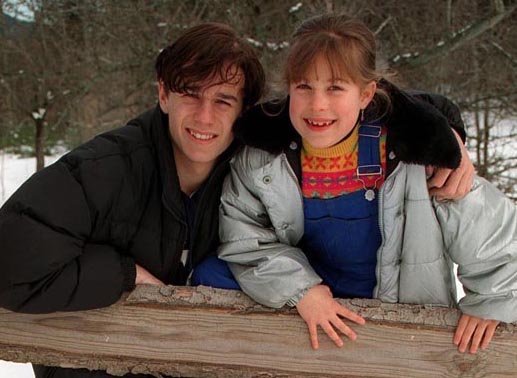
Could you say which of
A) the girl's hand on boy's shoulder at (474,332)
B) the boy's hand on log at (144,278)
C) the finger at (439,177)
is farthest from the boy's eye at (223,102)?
the girl's hand on boy's shoulder at (474,332)

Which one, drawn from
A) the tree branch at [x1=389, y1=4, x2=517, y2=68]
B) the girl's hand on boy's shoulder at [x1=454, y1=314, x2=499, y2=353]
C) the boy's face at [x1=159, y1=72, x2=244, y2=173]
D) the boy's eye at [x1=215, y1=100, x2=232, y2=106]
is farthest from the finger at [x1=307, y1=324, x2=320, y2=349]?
the tree branch at [x1=389, y1=4, x2=517, y2=68]

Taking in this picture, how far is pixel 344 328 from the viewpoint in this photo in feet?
6.09

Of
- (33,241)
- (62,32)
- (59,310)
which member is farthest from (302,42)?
(62,32)

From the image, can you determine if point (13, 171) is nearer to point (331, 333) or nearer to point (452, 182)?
point (331, 333)

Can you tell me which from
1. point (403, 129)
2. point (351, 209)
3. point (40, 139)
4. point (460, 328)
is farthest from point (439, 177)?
point (40, 139)

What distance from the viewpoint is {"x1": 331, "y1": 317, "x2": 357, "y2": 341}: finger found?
6.07 feet

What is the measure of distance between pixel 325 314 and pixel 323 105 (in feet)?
2.01

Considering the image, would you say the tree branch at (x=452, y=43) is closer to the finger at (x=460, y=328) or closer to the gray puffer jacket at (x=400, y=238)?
the gray puffer jacket at (x=400, y=238)

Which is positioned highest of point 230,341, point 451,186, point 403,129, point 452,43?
point 452,43

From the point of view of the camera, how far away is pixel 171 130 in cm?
211

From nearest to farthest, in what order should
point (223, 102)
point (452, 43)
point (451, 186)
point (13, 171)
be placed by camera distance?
1. point (451, 186)
2. point (223, 102)
3. point (452, 43)
4. point (13, 171)

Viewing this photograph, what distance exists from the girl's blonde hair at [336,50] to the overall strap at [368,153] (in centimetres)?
8

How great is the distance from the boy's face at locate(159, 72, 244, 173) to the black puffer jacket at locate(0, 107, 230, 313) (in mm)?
57

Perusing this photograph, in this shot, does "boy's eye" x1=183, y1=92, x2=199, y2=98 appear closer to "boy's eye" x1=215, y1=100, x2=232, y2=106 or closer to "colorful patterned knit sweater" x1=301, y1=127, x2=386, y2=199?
"boy's eye" x1=215, y1=100, x2=232, y2=106
